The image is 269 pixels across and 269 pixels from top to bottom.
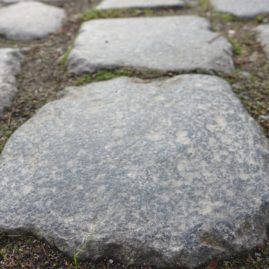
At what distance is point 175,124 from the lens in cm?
130

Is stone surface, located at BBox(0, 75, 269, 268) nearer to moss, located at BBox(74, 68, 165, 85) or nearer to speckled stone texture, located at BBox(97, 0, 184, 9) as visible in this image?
moss, located at BBox(74, 68, 165, 85)

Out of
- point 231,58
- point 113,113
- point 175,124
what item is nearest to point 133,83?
point 113,113

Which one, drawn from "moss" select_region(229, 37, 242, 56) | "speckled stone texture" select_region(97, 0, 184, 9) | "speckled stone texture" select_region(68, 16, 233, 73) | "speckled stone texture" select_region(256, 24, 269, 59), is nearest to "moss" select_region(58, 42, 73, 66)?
"speckled stone texture" select_region(68, 16, 233, 73)

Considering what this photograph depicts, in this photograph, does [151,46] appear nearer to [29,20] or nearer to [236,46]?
[236,46]

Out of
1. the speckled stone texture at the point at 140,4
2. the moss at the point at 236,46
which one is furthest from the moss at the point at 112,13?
the moss at the point at 236,46

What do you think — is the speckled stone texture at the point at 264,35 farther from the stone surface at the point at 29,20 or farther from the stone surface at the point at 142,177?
the stone surface at the point at 29,20

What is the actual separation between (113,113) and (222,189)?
0.48 meters

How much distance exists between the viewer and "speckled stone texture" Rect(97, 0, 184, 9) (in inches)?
92.6

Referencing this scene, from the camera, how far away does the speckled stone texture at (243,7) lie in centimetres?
218

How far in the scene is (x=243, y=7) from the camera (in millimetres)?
2254

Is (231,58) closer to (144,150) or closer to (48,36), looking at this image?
(144,150)

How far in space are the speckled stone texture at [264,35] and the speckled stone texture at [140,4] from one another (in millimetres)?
557

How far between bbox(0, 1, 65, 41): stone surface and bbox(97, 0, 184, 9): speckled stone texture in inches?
10.8

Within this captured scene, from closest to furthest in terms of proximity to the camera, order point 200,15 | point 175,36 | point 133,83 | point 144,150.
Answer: point 144,150
point 133,83
point 175,36
point 200,15
